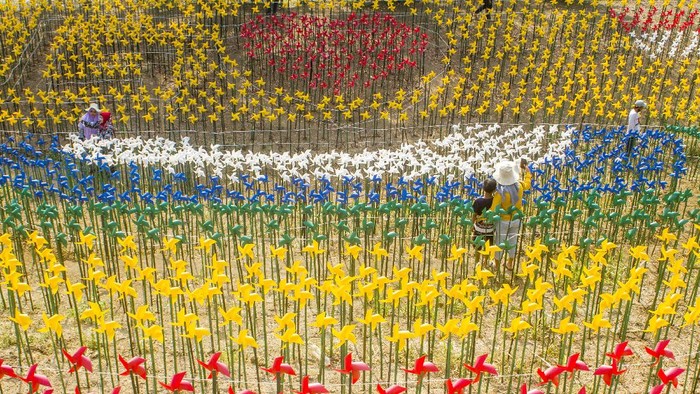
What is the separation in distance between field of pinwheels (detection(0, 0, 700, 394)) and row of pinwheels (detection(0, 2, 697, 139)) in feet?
0.34

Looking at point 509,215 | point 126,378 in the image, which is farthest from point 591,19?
point 126,378

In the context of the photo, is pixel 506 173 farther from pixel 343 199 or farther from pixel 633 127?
pixel 633 127

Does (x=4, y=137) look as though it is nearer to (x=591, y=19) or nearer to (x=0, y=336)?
(x=0, y=336)

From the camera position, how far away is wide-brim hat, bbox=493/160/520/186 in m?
9.24

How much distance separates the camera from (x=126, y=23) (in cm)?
1973

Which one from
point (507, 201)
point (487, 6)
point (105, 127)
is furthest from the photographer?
point (487, 6)

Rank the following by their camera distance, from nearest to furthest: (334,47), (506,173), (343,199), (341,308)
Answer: (341,308) < (506,173) < (343,199) < (334,47)

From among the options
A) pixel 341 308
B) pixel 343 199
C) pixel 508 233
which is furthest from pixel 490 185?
pixel 341 308

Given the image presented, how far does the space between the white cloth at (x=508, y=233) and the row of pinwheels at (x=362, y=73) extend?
725cm

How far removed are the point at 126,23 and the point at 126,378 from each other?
14.3 m

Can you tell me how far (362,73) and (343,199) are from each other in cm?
879

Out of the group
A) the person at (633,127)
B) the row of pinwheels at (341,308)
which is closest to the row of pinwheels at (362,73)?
the person at (633,127)

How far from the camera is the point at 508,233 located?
9.62 metres

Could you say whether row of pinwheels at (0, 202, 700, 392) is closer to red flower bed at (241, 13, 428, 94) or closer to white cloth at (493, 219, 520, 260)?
white cloth at (493, 219, 520, 260)
